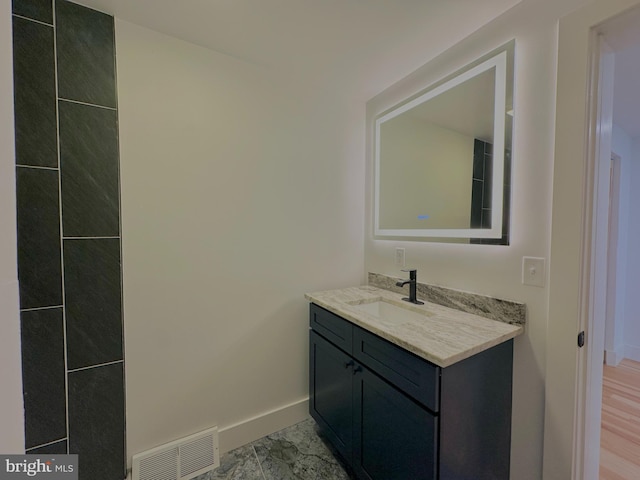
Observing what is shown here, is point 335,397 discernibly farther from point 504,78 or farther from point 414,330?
point 504,78

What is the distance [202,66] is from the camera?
147 cm

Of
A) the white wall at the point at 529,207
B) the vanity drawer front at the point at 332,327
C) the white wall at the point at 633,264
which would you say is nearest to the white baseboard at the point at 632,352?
the white wall at the point at 633,264

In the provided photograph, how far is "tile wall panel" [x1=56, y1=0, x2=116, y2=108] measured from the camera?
117cm

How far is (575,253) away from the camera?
100 centimetres

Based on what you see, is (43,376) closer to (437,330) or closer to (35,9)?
(35,9)

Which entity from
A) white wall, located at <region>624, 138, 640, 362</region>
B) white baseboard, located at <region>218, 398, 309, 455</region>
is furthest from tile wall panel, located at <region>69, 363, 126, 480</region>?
white wall, located at <region>624, 138, 640, 362</region>

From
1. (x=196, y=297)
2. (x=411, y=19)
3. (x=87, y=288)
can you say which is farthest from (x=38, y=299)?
(x=411, y=19)

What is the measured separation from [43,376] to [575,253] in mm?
2221

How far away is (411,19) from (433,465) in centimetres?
184

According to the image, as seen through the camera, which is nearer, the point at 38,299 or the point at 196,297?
the point at 38,299

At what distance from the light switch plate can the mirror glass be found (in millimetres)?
124

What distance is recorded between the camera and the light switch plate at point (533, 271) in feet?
3.65

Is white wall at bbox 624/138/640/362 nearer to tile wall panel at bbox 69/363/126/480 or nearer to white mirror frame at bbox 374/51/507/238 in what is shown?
white mirror frame at bbox 374/51/507/238

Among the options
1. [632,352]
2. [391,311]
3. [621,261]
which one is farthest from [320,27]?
[632,352]
